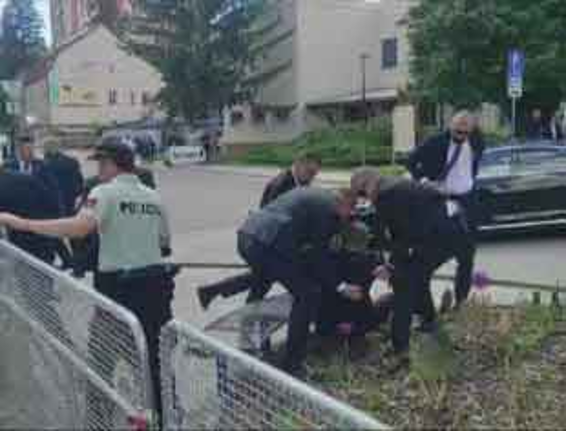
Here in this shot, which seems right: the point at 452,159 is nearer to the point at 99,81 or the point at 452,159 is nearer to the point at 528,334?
the point at 528,334

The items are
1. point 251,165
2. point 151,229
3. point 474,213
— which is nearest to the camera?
point 151,229

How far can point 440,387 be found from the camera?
471cm

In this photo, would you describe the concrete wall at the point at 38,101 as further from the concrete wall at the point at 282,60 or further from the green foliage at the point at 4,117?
the concrete wall at the point at 282,60

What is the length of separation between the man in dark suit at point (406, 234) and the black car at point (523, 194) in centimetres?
612

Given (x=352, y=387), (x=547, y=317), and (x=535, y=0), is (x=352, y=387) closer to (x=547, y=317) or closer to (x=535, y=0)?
(x=547, y=317)

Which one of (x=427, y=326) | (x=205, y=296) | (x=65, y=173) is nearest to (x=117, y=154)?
(x=205, y=296)

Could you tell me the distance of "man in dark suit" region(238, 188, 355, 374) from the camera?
5.29 metres

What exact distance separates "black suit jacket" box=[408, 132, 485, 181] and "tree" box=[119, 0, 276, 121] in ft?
132

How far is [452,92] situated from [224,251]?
1793 centimetres

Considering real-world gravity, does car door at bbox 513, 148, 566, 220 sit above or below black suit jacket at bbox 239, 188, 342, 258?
below

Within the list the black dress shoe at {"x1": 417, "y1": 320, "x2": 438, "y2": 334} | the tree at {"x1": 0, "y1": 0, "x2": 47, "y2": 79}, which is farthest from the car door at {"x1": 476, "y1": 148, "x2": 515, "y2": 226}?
the tree at {"x1": 0, "y1": 0, "x2": 47, "y2": 79}

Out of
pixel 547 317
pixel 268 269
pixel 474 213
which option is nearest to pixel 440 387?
pixel 268 269

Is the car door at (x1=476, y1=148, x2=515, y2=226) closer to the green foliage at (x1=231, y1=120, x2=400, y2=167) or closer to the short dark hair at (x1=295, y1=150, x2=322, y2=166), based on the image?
the short dark hair at (x1=295, y1=150, x2=322, y2=166)

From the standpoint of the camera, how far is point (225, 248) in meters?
12.7
